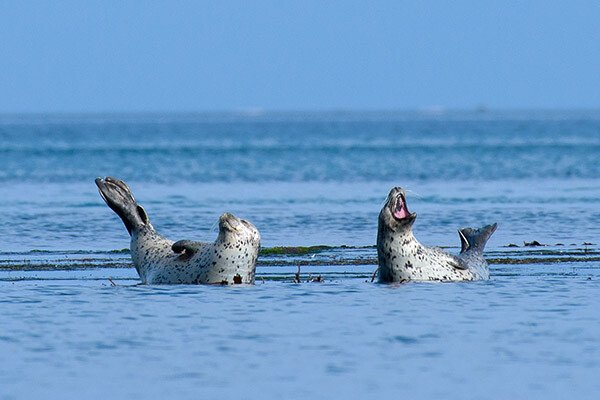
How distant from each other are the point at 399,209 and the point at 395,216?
0.31ft

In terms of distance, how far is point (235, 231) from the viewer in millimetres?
15203

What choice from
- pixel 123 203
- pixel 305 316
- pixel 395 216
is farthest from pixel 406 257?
pixel 123 203

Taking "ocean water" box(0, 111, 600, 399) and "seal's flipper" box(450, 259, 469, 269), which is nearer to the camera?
"ocean water" box(0, 111, 600, 399)

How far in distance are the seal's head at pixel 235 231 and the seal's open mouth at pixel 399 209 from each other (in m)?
1.32

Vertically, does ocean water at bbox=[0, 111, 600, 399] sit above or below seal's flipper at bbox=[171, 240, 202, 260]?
below

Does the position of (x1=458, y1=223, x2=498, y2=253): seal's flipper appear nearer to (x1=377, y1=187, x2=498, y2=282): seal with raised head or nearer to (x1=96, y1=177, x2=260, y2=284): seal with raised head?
(x1=377, y1=187, x2=498, y2=282): seal with raised head

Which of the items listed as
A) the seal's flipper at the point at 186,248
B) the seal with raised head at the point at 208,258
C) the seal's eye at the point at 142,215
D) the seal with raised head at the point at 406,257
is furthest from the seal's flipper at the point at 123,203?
the seal with raised head at the point at 406,257

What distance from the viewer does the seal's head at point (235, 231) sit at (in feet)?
49.7

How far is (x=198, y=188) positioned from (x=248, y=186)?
1.30 meters

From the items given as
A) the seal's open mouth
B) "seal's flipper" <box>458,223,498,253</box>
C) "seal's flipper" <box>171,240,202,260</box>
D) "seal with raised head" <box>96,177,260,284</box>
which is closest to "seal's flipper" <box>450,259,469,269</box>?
"seal's flipper" <box>458,223,498,253</box>

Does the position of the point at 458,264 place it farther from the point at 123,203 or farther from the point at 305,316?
the point at 123,203

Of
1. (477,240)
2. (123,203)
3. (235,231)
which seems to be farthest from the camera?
(477,240)

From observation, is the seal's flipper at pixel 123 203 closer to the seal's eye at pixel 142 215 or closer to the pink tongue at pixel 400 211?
the seal's eye at pixel 142 215

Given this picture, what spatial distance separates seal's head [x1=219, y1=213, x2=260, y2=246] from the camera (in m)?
15.1
